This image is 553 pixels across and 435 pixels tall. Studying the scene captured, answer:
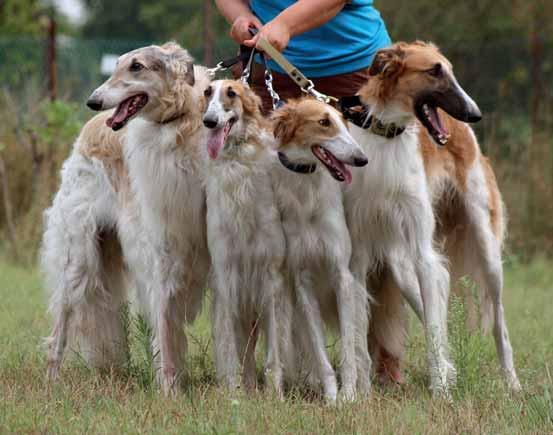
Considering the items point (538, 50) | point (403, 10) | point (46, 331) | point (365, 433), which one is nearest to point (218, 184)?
point (365, 433)

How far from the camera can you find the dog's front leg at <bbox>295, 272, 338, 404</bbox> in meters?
5.59

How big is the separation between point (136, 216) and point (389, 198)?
1.36m

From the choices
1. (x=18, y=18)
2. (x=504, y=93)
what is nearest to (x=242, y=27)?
(x=504, y=93)

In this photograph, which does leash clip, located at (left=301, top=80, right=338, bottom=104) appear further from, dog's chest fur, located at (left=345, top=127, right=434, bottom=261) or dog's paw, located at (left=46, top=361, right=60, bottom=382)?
dog's paw, located at (left=46, top=361, right=60, bottom=382)

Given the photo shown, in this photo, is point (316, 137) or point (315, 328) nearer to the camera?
point (316, 137)

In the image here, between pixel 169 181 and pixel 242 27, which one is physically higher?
pixel 242 27

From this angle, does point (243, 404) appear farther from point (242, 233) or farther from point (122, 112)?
point (122, 112)

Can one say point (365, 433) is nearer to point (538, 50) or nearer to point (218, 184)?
point (218, 184)

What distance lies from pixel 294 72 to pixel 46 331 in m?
2.69

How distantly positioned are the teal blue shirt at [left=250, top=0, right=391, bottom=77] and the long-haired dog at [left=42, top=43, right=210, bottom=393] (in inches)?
27.2

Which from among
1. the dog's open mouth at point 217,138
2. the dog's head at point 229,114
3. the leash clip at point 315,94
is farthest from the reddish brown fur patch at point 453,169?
the dog's open mouth at point 217,138

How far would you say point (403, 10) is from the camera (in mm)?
15086

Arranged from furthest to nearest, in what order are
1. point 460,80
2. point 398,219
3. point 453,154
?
point 460,80, point 453,154, point 398,219

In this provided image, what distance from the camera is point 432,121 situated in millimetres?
5707
